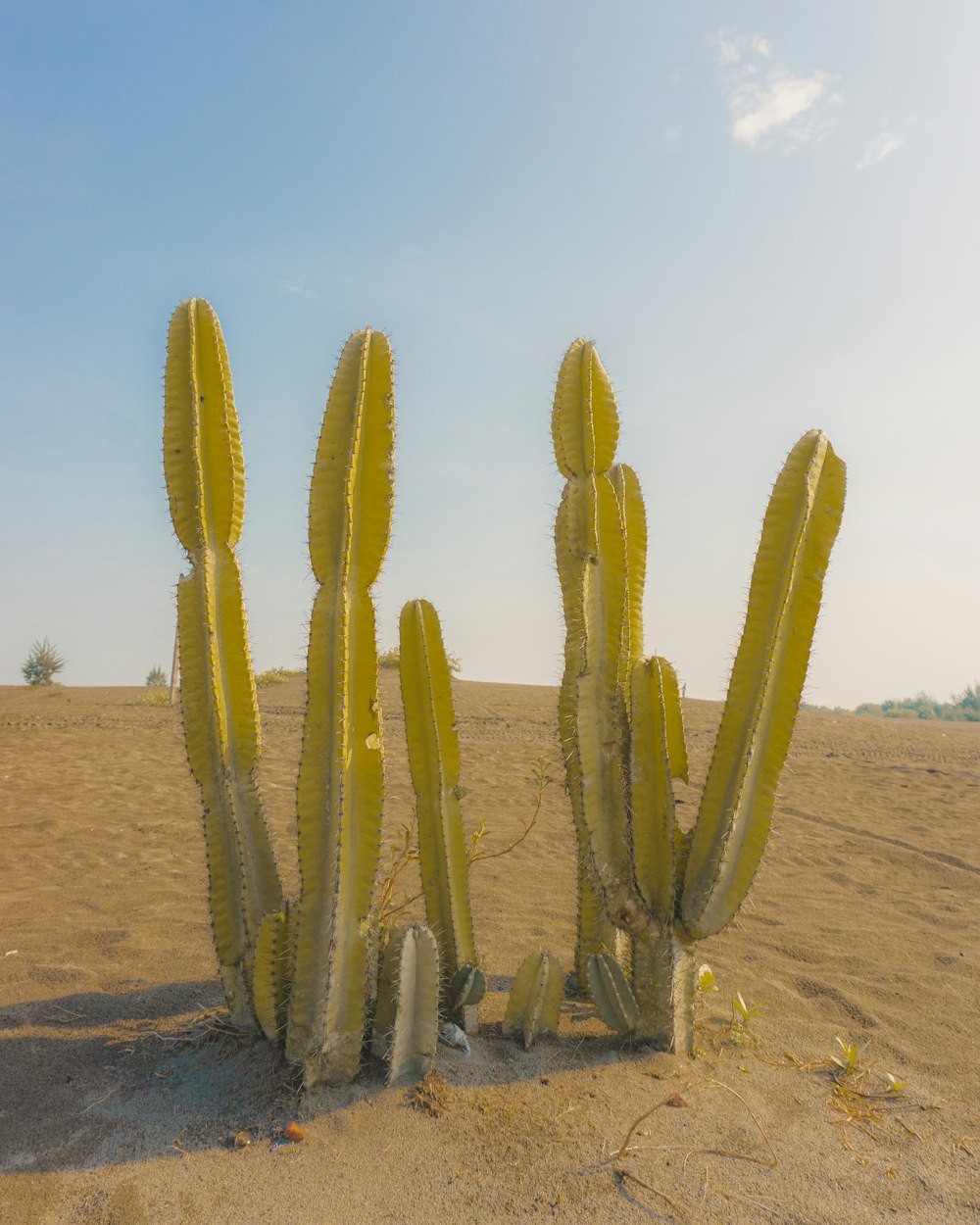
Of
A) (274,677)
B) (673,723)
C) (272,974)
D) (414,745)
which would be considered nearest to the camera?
(272,974)

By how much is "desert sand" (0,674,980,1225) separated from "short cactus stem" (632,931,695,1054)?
9 centimetres

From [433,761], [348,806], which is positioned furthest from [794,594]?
[348,806]

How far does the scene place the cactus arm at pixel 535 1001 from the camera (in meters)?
3.34

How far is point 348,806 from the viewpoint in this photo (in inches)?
115

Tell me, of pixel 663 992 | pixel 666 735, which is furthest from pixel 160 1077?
pixel 666 735

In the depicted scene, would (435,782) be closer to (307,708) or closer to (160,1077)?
(307,708)

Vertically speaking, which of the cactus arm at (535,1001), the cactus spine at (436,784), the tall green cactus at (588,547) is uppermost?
the tall green cactus at (588,547)

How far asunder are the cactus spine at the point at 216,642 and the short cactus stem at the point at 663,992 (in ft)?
4.80

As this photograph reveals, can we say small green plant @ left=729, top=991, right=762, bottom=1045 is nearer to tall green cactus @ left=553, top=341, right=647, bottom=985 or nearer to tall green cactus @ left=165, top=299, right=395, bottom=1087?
tall green cactus @ left=553, top=341, right=647, bottom=985

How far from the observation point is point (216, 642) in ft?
10.7

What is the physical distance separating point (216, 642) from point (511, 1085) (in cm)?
198

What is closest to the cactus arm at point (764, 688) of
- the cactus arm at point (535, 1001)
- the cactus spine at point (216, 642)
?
the cactus arm at point (535, 1001)

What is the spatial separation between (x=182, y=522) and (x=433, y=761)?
1.38 metres

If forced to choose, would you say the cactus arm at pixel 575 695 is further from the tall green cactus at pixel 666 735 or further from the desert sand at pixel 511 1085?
the desert sand at pixel 511 1085
